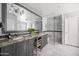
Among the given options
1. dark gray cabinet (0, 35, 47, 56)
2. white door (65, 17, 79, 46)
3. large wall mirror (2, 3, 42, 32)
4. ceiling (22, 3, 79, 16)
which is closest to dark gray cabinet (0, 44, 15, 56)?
dark gray cabinet (0, 35, 47, 56)

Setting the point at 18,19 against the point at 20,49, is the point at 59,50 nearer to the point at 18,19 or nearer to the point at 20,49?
the point at 20,49

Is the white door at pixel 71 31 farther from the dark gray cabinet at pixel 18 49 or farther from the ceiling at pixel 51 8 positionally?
the dark gray cabinet at pixel 18 49

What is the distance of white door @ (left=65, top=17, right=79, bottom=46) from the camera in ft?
5.19

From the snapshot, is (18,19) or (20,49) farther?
(18,19)

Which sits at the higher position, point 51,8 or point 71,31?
point 51,8

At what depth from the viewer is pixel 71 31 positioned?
5.52 feet

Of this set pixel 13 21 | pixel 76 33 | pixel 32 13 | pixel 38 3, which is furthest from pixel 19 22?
pixel 76 33

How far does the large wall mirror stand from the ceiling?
0.10m

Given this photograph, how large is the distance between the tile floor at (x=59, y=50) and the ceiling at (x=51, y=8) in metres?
0.60

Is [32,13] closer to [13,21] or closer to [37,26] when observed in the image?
[37,26]

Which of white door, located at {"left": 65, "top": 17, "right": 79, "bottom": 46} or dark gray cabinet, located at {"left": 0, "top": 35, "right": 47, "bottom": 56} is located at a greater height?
white door, located at {"left": 65, "top": 17, "right": 79, "bottom": 46}

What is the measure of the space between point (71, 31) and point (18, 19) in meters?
1.04

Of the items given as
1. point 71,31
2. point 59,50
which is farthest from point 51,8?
point 59,50

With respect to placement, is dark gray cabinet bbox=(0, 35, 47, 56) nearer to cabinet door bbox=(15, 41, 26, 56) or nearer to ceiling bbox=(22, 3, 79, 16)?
cabinet door bbox=(15, 41, 26, 56)
